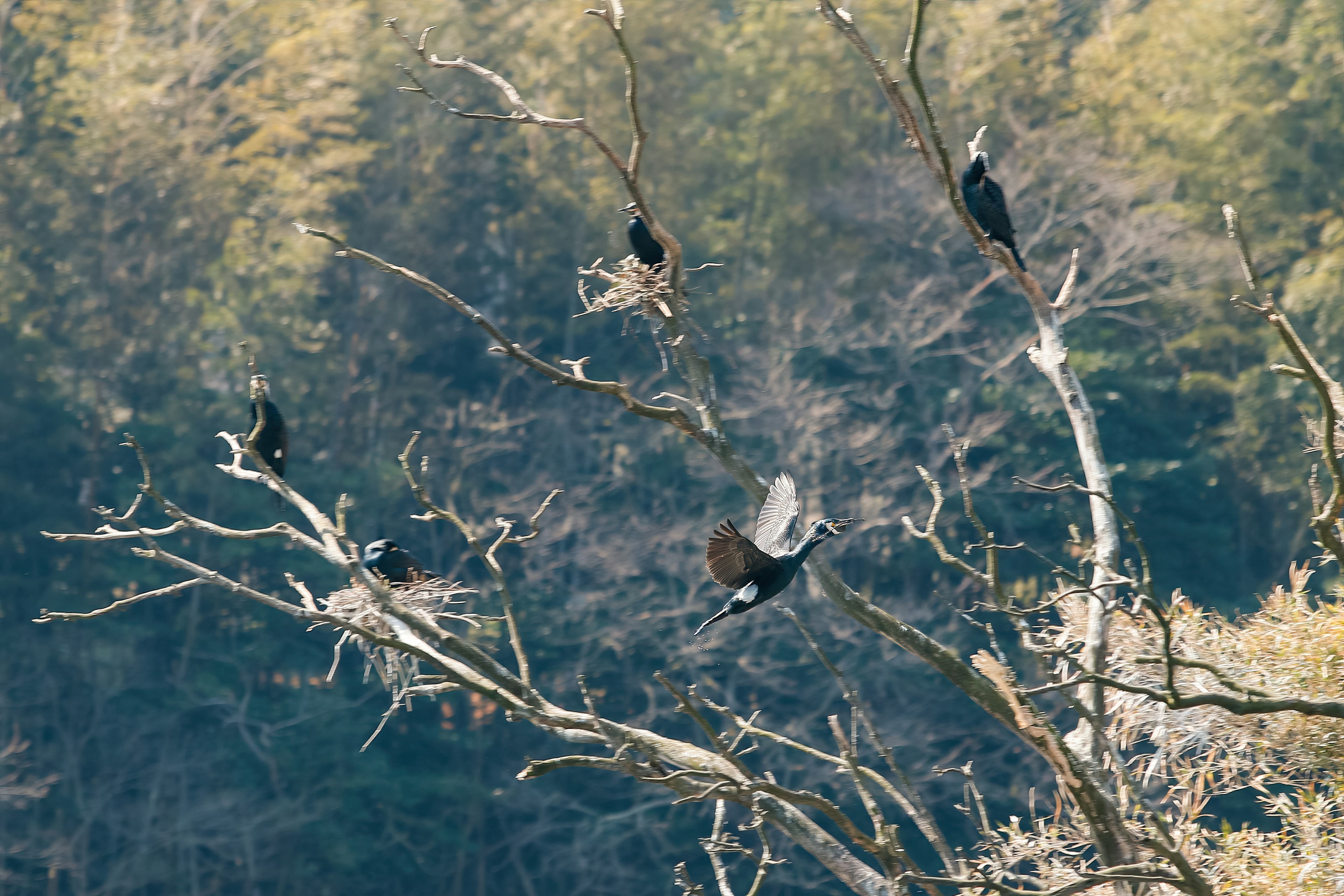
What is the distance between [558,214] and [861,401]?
5221mm

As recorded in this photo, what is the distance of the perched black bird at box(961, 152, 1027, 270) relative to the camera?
460 cm

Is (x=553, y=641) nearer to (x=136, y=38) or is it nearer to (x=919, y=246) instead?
(x=919, y=246)

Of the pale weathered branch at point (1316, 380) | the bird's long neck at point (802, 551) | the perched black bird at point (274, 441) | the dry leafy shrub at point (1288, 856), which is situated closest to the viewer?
the pale weathered branch at point (1316, 380)

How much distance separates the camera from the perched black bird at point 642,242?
4.71 meters

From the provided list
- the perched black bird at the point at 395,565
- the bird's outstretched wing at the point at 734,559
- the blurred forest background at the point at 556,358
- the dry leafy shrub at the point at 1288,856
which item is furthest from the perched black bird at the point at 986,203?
the blurred forest background at the point at 556,358

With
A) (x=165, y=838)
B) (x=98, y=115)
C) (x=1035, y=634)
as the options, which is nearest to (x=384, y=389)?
(x=98, y=115)

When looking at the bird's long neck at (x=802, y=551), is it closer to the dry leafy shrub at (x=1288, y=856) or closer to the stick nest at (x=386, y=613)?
the stick nest at (x=386, y=613)

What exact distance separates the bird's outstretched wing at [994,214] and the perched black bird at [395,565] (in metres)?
2.16

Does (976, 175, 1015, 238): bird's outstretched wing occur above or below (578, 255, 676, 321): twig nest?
above

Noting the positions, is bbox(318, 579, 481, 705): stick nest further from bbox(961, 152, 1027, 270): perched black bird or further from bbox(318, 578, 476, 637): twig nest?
bbox(961, 152, 1027, 270): perched black bird

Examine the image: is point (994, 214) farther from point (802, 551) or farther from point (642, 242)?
point (802, 551)

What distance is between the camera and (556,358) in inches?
736

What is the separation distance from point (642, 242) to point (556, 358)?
13.7m

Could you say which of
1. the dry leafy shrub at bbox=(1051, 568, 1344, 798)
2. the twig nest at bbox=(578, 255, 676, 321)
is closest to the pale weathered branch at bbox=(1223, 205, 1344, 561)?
the dry leafy shrub at bbox=(1051, 568, 1344, 798)
